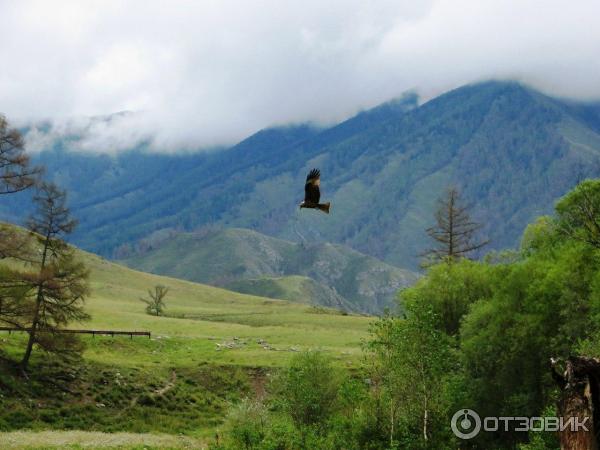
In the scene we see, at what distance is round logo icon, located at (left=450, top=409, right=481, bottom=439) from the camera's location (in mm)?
44381

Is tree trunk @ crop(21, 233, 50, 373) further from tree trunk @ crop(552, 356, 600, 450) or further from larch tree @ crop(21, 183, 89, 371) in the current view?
tree trunk @ crop(552, 356, 600, 450)

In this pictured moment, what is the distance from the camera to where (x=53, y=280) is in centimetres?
5584

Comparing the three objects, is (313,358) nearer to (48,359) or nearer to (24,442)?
(24,442)

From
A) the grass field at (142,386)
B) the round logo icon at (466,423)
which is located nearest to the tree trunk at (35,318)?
the grass field at (142,386)

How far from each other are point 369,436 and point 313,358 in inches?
365

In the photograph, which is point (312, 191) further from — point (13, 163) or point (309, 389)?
point (13, 163)

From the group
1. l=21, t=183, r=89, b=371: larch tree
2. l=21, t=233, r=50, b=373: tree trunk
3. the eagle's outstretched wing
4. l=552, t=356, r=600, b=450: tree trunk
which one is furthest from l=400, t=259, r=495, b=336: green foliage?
l=552, t=356, r=600, b=450: tree trunk

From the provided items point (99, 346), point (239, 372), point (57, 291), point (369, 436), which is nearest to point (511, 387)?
point (369, 436)

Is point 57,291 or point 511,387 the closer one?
point 511,387

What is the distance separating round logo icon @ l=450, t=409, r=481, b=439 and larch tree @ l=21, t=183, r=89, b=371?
112 feet

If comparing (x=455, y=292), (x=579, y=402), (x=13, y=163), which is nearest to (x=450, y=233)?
(x=455, y=292)

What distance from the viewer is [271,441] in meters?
40.9

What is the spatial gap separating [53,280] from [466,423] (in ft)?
123

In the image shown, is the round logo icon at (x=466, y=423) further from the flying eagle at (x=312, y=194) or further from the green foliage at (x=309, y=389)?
the flying eagle at (x=312, y=194)
